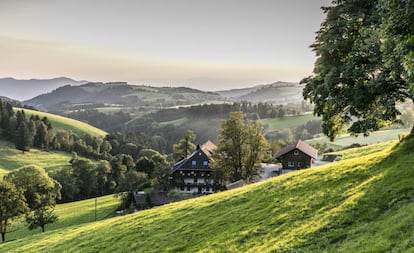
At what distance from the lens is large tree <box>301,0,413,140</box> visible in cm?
2495

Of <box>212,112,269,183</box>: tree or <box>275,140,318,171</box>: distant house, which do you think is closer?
<box>212,112,269,183</box>: tree

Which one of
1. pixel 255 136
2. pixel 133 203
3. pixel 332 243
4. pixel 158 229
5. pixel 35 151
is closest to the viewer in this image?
pixel 332 243

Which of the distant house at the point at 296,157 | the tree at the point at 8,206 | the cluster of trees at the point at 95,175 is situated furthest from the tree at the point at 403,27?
the cluster of trees at the point at 95,175

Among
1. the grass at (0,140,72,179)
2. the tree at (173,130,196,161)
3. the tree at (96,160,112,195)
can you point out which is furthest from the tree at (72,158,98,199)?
the tree at (173,130,196,161)

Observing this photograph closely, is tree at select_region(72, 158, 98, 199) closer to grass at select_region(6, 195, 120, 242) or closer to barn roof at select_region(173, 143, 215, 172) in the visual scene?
grass at select_region(6, 195, 120, 242)

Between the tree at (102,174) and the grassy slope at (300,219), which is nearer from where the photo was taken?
the grassy slope at (300,219)

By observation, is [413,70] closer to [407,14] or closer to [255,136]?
[407,14]

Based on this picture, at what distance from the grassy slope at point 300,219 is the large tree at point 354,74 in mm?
3640

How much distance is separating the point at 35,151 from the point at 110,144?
1432 inches

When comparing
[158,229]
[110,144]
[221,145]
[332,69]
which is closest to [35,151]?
[110,144]

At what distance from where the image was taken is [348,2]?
1115 inches

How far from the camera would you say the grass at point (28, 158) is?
143750 millimetres

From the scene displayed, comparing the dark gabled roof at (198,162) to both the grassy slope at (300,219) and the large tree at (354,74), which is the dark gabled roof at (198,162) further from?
the large tree at (354,74)

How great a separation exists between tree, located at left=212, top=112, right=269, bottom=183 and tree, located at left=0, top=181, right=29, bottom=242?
36.5 m
